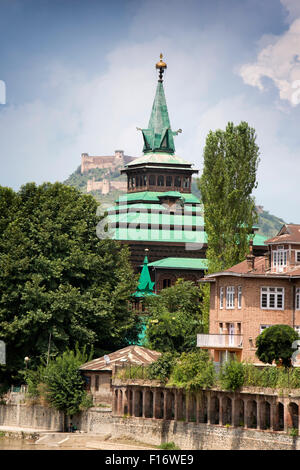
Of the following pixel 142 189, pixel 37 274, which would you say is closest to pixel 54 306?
pixel 37 274

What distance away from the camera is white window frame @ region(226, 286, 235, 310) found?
77.1 meters

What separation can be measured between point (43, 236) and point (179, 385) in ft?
65.4

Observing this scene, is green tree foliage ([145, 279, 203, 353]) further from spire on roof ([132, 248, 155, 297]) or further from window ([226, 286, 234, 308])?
window ([226, 286, 234, 308])

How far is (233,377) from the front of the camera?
210ft

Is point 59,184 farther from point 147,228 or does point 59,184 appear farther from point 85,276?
point 147,228

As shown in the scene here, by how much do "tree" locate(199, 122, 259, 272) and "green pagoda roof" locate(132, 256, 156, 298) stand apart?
12.9m

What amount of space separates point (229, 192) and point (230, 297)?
11.8 meters

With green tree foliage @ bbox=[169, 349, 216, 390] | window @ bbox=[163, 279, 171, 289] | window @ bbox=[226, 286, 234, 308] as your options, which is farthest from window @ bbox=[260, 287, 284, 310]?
window @ bbox=[163, 279, 171, 289]

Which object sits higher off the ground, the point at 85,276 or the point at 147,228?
the point at 147,228

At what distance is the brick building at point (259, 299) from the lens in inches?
2916

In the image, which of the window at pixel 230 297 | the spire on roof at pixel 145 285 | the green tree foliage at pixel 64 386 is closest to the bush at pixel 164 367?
the green tree foliage at pixel 64 386

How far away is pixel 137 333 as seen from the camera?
3533 inches

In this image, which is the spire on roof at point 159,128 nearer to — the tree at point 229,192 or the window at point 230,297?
the tree at point 229,192

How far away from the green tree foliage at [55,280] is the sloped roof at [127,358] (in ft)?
12.0
